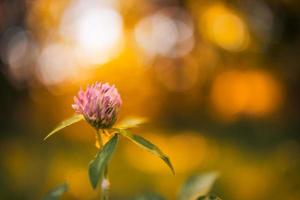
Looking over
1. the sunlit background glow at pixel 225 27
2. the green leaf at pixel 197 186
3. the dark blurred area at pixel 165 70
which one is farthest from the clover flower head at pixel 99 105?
the sunlit background glow at pixel 225 27

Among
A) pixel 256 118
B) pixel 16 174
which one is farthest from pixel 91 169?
pixel 256 118

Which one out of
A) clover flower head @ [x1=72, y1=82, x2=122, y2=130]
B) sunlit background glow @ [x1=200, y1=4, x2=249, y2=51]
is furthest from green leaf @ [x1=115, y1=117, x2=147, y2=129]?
sunlit background glow @ [x1=200, y1=4, x2=249, y2=51]

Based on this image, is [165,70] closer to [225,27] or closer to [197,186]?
[225,27]

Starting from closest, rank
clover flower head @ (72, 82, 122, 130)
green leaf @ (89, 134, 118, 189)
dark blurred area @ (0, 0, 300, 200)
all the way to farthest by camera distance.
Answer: green leaf @ (89, 134, 118, 189), clover flower head @ (72, 82, 122, 130), dark blurred area @ (0, 0, 300, 200)

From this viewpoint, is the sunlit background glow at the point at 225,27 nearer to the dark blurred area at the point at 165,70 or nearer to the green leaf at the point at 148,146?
the dark blurred area at the point at 165,70

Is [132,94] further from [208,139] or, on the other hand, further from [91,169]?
[91,169]

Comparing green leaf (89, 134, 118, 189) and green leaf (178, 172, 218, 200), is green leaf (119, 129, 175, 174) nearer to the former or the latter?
green leaf (89, 134, 118, 189)

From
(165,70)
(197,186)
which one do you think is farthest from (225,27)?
(197,186)
